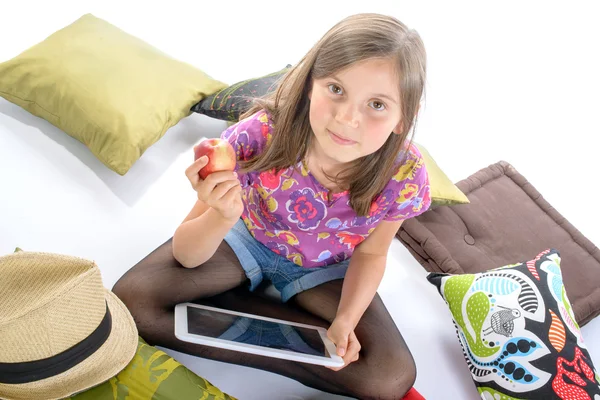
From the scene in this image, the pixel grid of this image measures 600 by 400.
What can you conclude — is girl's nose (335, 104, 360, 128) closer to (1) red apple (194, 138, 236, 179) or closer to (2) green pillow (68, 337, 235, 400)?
(1) red apple (194, 138, 236, 179)

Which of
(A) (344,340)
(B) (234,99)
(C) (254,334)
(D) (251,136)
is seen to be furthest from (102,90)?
(A) (344,340)

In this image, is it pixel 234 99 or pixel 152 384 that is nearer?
pixel 152 384

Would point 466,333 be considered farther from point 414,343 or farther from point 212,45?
point 212,45

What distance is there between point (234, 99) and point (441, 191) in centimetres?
57

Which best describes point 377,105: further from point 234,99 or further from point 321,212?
point 234,99

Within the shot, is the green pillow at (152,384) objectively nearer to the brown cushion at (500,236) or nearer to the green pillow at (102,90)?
the green pillow at (102,90)

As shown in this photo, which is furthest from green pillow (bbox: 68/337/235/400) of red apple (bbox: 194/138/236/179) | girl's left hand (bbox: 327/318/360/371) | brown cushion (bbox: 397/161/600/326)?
brown cushion (bbox: 397/161/600/326)

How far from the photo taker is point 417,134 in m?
1.83

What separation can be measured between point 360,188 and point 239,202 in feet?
0.78

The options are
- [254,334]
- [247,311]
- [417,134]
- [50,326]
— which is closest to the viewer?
[50,326]

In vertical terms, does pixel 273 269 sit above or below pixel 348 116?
below

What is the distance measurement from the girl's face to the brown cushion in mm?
539

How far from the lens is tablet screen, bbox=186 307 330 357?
1020 mm

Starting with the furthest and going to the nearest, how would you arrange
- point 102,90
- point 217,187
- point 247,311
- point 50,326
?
1. point 102,90
2. point 247,311
3. point 217,187
4. point 50,326
